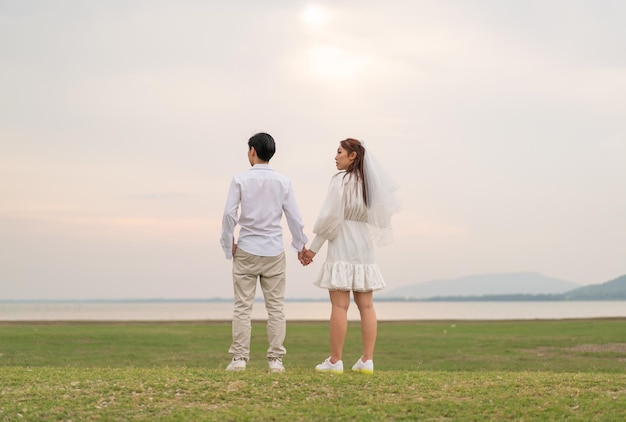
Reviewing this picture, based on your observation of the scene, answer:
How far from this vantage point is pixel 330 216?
31.9ft

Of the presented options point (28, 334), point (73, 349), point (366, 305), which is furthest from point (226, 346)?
point (366, 305)

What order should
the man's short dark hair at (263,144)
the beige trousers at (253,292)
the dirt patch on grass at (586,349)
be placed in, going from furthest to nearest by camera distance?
the dirt patch on grass at (586,349), the man's short dark hair at (263,144), the beige trousers at (253,292)

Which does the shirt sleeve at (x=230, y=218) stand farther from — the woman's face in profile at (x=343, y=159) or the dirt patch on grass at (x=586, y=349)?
the dirt patch on grass at (x=586, y=349)

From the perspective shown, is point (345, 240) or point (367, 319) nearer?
point (345, 240)

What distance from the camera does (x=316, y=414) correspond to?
822 centimetres

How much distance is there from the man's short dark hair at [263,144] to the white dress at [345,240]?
36.3 inches

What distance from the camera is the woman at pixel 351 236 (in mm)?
9781

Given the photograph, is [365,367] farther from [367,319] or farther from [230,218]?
[230,218]

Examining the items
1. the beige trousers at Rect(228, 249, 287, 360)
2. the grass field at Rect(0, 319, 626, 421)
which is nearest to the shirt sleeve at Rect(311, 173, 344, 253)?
the beige trousers at Rect(228, 249, 287, 360)

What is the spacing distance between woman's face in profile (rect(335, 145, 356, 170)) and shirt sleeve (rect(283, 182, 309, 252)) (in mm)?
709

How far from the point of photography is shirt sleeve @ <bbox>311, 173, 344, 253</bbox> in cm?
973

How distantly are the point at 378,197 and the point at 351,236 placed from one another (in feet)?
2.06

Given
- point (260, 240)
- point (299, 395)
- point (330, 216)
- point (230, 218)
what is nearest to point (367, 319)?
point (330, 216)

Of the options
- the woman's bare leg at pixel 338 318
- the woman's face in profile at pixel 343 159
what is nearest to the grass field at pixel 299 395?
the woman's bare leg at pixel 338 318
